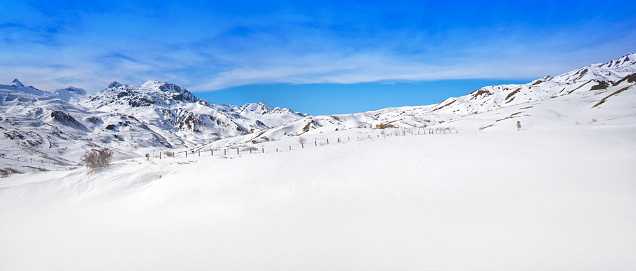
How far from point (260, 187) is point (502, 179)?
1254 centimetres

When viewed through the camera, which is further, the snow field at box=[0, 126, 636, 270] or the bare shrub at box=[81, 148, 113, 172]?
the bare shrub at box=[81, 148, 113, 172]

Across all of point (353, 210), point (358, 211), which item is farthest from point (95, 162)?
point (358, 211)

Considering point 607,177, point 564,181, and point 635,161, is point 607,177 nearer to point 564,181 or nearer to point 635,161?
point 564,181

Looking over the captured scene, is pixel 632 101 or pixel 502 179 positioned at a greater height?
pixel 632 101

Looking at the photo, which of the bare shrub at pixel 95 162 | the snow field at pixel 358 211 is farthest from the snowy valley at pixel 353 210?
the bare shrub at pixel 95 162

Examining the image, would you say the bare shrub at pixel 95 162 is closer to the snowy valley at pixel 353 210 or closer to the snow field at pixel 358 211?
the snowy valley at pixel 353 210

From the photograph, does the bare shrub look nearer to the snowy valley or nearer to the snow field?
the snowy valley

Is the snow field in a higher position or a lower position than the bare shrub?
lower

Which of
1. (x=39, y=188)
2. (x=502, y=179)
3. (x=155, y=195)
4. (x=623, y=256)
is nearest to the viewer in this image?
(x=623, y=256)

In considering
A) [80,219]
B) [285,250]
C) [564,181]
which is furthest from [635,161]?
[80,219]

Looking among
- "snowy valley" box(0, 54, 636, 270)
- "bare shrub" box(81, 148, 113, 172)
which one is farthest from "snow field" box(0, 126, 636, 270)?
"bare shrub" box(81, 148, 113, 172)

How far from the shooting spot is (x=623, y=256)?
7.25 metres

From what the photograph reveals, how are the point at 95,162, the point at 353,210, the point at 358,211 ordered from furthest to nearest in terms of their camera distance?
the point at 95,162 < the point at 353,210 < the point at 358,211

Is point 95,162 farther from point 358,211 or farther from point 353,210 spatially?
point 358,211
